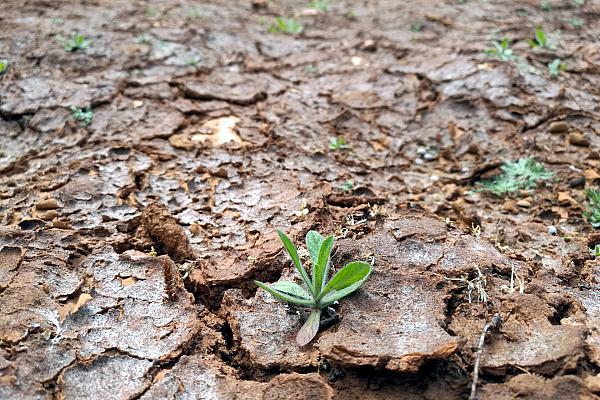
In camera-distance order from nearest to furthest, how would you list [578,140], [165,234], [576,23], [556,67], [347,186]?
[165,234] < [347,186] < [578,140] < [556,67] < [576,23]

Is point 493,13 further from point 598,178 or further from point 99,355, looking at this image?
point 99,355

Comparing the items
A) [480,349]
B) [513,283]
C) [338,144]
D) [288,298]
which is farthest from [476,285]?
[338,144]

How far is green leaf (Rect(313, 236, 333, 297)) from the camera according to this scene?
1.78m

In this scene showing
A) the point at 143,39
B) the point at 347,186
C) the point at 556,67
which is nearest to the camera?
the point at 347,186

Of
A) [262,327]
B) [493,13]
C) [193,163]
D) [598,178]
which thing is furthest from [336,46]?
[262,327]

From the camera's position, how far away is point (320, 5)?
4477mm

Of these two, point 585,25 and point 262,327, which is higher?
point 585,25

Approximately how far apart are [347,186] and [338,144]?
15.2 inches

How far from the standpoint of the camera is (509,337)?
168cm

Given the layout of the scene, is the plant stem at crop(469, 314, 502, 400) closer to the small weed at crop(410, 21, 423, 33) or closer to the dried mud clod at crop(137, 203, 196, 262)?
the dried mud clod at crop(137, 203, 196, 262)

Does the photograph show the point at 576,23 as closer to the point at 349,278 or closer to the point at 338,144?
the point at 338,144

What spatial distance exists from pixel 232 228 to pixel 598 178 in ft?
5.42

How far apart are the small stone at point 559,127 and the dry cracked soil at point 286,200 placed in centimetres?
1

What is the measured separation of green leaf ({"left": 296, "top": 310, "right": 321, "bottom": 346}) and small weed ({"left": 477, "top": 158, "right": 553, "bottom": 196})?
1.21 metres
